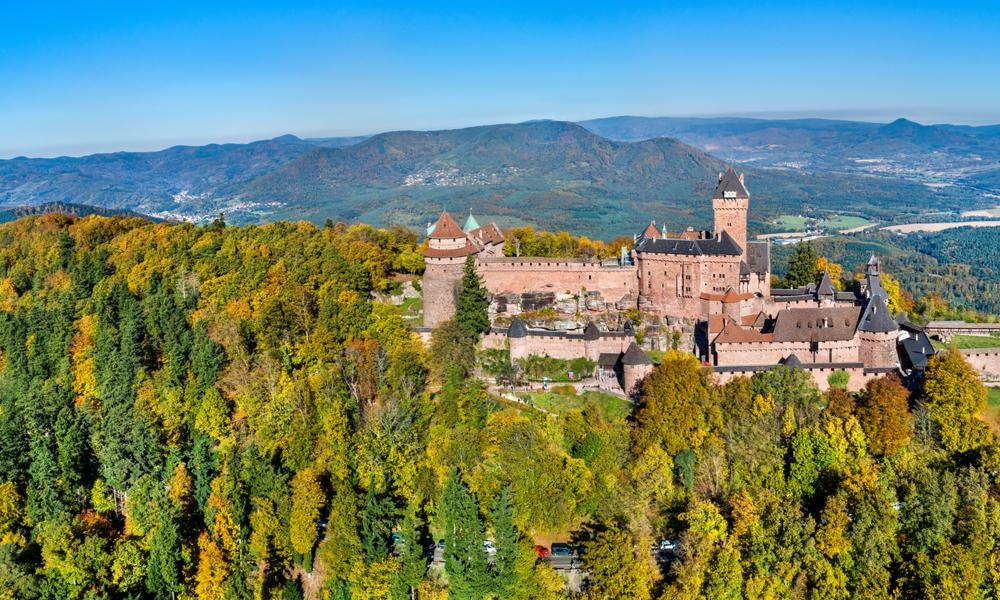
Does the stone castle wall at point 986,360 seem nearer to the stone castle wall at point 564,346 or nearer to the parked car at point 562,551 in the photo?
the stone castle wall at point 564,346

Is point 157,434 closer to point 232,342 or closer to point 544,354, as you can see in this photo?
point 232,342

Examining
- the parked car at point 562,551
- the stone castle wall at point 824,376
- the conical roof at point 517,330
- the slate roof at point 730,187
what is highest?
the slate roof at point 730,187

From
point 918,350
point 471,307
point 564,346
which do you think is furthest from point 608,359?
point 918,350

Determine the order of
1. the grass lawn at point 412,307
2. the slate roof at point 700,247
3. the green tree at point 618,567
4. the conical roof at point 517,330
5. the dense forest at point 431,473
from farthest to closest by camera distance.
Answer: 1. the grass lawn at point 412,307
2. the slate roof at point 700,247
3. the conical roof at point 517,330
4. the dense forest at point 431,473
5. the green tree at point 618,567

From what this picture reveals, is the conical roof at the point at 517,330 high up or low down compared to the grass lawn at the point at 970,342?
up

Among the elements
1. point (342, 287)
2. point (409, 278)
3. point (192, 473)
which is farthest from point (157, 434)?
point (409, 278)

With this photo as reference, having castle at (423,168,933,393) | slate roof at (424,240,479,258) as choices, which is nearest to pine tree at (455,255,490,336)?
castle at (423,168,933,393)

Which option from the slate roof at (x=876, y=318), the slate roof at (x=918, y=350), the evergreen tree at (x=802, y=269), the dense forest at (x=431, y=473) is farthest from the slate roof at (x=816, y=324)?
the evergreen tree at (x=802, y=269)
